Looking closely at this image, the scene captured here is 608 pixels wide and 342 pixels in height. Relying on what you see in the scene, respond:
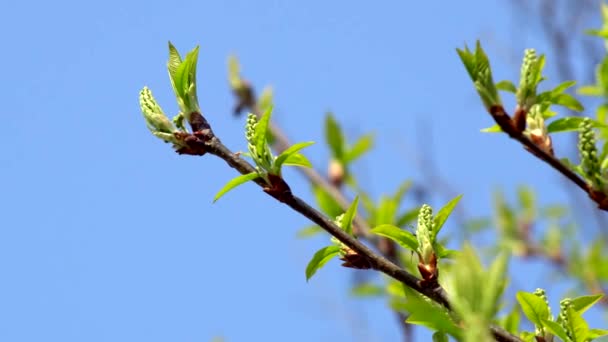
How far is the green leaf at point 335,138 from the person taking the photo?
3.31 meters

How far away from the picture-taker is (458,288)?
830mm

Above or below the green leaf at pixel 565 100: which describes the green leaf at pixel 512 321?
below

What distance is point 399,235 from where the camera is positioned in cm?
159

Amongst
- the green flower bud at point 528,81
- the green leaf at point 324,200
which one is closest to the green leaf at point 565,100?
the green flower bud at point 528,81

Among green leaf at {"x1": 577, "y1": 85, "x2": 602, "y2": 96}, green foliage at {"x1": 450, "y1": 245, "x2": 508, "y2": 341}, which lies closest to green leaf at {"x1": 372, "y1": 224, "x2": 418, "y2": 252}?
green foliage at {"x1": 450, "y1": 245, "x2": 508, "y2": 341}

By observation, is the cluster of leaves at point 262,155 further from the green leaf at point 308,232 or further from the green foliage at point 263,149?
the green leaf at point 308,232

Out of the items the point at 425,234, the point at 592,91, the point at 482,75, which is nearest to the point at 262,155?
the point at 425,234

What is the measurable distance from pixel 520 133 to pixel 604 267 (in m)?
1.83

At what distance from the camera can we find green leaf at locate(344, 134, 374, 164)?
3.38 m

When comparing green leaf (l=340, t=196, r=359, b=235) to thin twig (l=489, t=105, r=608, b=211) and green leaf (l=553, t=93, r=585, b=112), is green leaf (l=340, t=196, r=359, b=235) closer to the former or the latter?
thin twig (l=489, t=105, r=608, b=211)

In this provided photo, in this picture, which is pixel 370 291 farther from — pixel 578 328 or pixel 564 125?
pixel 578 328

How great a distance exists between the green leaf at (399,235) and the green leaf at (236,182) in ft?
0.73

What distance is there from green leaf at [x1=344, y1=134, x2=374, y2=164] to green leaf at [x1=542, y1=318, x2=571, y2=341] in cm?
195

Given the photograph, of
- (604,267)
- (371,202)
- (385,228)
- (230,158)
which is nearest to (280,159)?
(230,158)
